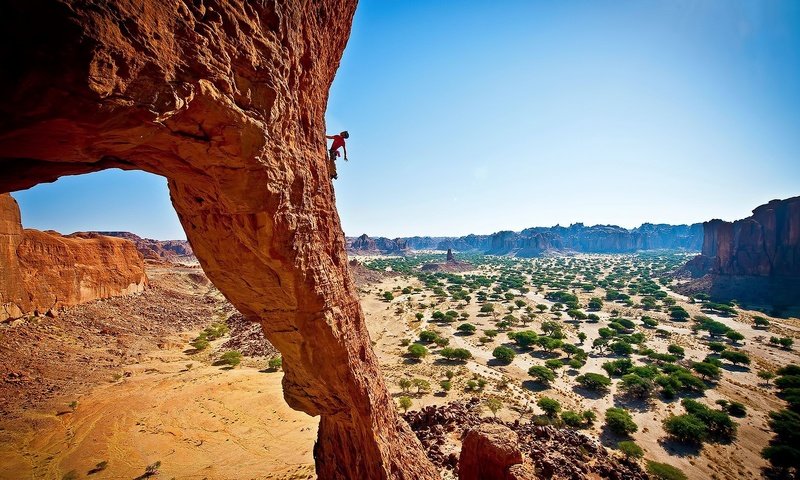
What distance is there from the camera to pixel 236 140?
6.05 m

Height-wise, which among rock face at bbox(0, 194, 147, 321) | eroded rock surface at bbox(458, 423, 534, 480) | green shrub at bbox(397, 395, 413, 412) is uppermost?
rock face at bbox(0, 194, 147, 321)

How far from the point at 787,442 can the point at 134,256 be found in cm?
7342

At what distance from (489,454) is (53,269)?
45.4 metres

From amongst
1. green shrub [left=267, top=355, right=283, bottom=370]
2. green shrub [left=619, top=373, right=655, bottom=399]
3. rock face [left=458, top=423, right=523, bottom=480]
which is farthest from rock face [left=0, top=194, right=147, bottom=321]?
green shrub [left=619, top=373, right=655, bottom=399]

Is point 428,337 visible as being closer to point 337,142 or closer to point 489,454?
point 489,454

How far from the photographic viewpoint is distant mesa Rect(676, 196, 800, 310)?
224 feet

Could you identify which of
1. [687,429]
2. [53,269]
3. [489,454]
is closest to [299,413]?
[489,454]

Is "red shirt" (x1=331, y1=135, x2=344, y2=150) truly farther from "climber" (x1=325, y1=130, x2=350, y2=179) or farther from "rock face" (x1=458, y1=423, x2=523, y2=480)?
"rock face" (x1=458, y1=423, x2=523, y2=480)

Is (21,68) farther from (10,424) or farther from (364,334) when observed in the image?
(10,424)

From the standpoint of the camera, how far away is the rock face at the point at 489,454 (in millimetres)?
11523

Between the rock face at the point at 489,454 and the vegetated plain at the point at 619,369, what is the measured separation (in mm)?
13035

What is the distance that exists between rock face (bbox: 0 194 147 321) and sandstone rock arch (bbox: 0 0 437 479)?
3357 cm

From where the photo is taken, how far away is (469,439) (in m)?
12.5

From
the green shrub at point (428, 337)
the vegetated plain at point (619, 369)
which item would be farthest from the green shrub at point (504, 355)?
the green shrub at point (428, 337)
